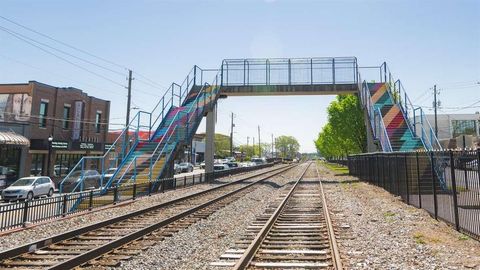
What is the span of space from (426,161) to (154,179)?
14.9 meters

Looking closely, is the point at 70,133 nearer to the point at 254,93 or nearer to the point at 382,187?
the point at 254,93

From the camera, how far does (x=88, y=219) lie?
13289 millimetres

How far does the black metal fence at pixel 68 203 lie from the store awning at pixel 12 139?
1448 centimetres

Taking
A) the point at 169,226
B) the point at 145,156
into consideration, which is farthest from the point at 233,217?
the point at 145,156

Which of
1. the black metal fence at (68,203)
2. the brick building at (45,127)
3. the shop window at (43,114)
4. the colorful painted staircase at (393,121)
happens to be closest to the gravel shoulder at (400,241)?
the colorful painted staircase at (393,121)

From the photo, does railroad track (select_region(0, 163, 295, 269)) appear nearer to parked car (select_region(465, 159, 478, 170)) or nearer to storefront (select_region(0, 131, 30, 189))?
parked car (select_region(465, 159, 478, 170))

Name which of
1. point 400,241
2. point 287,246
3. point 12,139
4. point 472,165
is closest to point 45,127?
point 12,139

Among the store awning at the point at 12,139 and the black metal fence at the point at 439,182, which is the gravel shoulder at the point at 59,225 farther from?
the store awning at the point at 12,139

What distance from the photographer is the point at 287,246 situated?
870 centimetres

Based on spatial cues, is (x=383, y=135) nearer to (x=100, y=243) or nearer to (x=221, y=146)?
(x=100, y=243)

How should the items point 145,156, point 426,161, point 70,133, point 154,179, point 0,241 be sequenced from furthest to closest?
point 70,133, point 145,156, point 154,179, point 426,161, point 0,241

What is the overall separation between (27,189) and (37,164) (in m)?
13.4

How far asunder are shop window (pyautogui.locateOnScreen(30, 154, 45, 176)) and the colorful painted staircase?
30851 millimetres

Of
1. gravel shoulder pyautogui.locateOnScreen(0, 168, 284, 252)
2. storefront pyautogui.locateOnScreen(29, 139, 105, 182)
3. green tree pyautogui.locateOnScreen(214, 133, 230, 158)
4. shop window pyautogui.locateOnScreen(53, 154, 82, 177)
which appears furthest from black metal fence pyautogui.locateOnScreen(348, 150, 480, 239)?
green tree pyautogui.locateOnScreen(214, 133, 230, 158)
